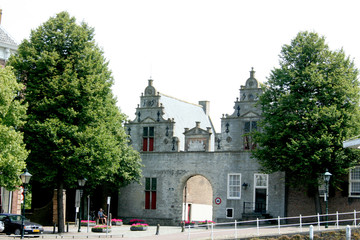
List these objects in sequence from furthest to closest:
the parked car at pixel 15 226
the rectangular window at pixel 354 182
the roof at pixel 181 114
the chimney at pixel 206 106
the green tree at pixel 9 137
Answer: the chimney at pixel 206 106, the roof at pixel 181 114, the rectangular window at pixel 354 182, the parked car at pixel 15 226, the green tree at pixel 9 137

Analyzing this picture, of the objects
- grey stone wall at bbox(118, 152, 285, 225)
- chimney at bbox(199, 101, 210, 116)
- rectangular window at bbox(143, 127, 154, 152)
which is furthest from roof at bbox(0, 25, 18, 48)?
chimney at bbox(199, 101, 210, 116)

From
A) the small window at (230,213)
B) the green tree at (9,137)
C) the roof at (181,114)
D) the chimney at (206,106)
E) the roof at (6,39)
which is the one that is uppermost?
the roof at (6,39)

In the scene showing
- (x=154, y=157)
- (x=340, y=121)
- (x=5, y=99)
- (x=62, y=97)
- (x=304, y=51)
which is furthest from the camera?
(x=154, y=157)

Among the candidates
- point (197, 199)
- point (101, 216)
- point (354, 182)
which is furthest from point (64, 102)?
point (197, 199)

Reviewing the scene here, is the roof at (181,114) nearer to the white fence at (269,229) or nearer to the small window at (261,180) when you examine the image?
the small window at (261,180)

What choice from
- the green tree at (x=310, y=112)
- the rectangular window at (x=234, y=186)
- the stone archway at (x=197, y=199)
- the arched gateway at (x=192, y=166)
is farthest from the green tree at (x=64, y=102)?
the stone archway at (x=197, y=199)

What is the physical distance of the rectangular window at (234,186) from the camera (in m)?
43.3

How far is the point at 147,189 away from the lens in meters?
46.9

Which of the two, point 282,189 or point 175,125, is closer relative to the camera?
point 282,189

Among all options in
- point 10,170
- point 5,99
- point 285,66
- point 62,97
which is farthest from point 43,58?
point 285,66

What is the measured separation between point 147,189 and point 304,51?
708 inches

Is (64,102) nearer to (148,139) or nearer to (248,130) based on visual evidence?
(148,139)

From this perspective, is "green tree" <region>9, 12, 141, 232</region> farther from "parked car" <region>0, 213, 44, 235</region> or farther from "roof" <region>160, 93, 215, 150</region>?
"roof" <region>160, 93, 215, 150</region>

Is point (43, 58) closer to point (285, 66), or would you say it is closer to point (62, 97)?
point (62, 97)
